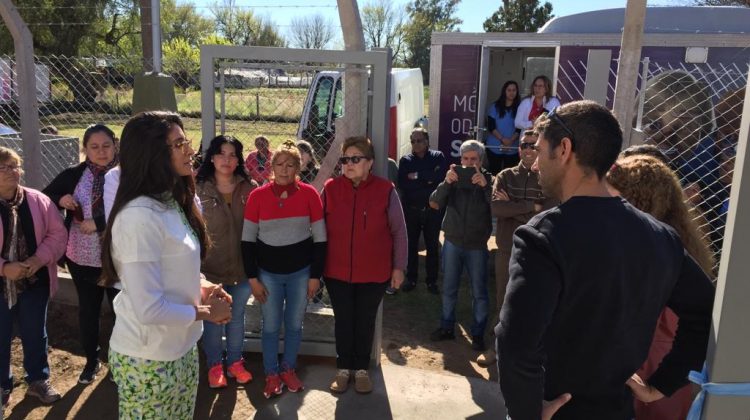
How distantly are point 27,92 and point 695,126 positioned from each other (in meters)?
6.12

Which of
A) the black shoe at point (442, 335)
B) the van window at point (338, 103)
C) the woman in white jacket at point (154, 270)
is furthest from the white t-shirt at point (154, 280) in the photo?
the van window at point (338, 103)

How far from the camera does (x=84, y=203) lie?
3.82 metres

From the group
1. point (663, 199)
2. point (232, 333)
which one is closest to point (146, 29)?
point (232, 333)

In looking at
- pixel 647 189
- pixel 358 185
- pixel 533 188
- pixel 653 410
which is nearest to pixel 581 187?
pixel 647 189

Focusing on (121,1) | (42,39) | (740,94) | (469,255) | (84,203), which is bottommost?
(469,255)

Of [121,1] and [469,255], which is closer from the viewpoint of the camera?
[469,255]

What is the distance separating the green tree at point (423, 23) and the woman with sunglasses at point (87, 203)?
40711mm

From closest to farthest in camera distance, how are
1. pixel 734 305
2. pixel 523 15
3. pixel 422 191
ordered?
pixel 734 305, pixel 422 191, pixel 523 15

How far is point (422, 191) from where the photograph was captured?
6230 millimetres

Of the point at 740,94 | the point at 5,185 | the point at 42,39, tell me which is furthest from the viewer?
the point at 42,39

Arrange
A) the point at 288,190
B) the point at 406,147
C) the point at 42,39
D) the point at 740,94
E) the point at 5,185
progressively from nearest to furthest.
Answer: the point at 5,185 < the point at 288,190 < the point at 740,94 < the point at 406,147 < the point at 42,39

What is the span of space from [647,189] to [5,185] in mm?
3502

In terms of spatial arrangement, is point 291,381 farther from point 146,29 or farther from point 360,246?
point 146,29

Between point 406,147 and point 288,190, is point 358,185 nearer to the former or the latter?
point 288,190
